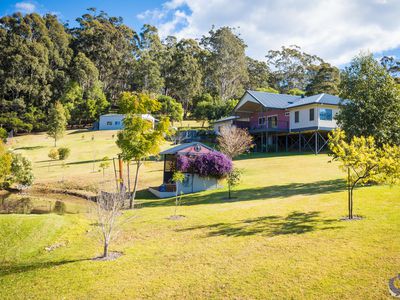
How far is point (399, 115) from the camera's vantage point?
20328 millimetres

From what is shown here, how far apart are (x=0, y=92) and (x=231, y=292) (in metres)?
71.2

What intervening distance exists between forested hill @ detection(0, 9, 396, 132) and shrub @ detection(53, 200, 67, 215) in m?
42.0

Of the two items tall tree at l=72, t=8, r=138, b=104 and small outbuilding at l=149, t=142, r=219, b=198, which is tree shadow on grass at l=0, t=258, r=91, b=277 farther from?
tall tree at l=72, t=8, r=138, b=104

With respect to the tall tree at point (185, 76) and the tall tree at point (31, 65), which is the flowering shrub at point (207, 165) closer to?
the tall tree at point (31, 65)

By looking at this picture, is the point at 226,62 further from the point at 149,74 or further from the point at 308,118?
the point at 308,118

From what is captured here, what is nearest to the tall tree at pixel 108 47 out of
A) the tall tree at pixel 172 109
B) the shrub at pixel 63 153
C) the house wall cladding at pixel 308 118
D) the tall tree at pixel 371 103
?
the tall tree at pixel 172 109

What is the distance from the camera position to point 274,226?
13.1 meters

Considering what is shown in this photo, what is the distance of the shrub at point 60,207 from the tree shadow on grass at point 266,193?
207 inches

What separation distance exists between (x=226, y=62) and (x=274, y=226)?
7049 centimetres

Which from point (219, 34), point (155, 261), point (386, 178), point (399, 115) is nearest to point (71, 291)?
point (155, 261)

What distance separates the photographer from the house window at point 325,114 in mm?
37797

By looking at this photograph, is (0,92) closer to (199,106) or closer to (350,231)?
(199,106)

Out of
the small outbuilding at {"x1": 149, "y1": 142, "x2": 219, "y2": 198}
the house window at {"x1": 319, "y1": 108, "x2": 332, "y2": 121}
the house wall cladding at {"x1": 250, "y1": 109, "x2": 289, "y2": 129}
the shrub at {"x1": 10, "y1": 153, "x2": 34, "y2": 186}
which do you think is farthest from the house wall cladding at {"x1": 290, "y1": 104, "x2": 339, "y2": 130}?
the shrub at {"x1": 10, "y1": 153, "x2": 34, "y2": 186}

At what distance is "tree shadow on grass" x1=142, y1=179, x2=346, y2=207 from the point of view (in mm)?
19328
